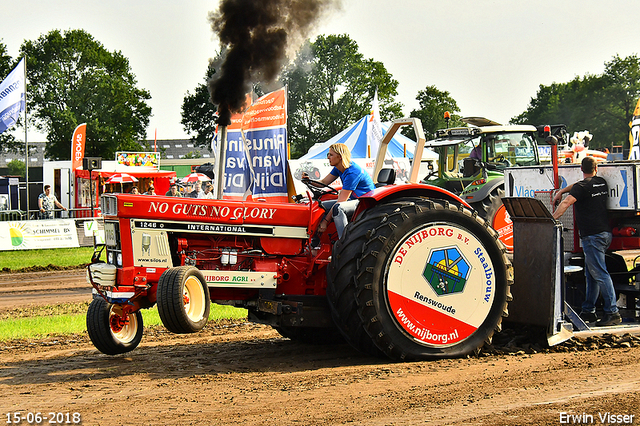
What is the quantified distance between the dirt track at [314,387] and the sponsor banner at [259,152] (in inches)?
196

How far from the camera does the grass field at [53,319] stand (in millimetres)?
8070

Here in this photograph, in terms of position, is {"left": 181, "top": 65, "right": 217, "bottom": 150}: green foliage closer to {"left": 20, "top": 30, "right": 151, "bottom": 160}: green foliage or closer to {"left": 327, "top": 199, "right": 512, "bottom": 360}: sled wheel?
{"left": 20, "top": 30, "right": 151, "bottom": 160}: green foliage

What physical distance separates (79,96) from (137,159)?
24.2m

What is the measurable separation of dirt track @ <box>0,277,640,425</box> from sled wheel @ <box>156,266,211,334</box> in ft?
1.50

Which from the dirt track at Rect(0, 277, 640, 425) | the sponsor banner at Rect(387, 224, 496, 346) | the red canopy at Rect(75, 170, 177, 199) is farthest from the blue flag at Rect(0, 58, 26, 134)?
the sponsor banner at Rect(387, 224, 496, 346)

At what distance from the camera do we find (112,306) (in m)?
5.80

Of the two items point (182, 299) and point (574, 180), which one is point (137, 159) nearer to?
point (574, 180)

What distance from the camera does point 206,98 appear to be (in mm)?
56594

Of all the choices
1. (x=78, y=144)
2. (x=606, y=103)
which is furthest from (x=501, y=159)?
(x=606, y=103)

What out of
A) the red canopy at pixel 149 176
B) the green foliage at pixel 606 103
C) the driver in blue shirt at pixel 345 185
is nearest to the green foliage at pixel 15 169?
the red canopy at pixel 149 176

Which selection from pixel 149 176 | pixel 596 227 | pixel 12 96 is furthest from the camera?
pixel 149 176

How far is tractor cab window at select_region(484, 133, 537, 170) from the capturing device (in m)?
13.6

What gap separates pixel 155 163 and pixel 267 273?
98.2 ft

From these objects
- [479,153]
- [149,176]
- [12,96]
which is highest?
[12,96]
